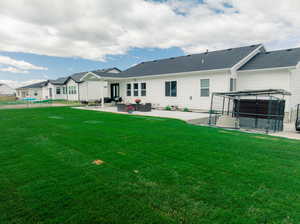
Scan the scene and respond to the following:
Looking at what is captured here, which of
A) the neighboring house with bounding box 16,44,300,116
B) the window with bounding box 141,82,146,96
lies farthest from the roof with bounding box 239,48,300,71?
the window with bounding box 141,82,146,96

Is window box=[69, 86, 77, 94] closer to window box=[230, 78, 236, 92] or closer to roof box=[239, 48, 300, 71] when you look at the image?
window box=[230, 78, 236, 92]

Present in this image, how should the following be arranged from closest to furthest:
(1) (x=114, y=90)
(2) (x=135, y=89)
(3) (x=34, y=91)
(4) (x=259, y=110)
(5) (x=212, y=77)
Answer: (4) (x=259, y=110) → (5) (x=212, y=77) → (2) (x=135, y=89) → (1) (x=114, y=90) → (3) (x=34, y=91)

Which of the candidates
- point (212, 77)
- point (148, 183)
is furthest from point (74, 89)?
point (148, 183)

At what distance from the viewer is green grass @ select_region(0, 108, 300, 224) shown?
7.35 feet

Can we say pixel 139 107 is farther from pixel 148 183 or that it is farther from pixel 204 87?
pixel 148 183

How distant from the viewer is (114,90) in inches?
819

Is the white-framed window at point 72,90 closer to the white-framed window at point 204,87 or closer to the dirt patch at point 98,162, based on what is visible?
the white-framed window at point 204,87

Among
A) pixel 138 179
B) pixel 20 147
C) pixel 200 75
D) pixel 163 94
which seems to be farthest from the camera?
pixel 163 94

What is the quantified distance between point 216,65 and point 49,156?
1231cm

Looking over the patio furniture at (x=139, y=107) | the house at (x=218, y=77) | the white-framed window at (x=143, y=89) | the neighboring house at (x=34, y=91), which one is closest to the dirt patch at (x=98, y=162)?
the patio furniture at (x=139, y=107)

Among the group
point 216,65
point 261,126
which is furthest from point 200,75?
point 261,126

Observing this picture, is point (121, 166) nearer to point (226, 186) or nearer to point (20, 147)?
point (226, 186)

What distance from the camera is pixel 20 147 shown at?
4.96 metres

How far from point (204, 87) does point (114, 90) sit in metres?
10.8
